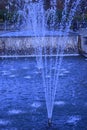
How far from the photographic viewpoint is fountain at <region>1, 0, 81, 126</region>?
982cm

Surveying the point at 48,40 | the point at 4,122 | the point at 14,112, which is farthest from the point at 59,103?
the point at 48,40

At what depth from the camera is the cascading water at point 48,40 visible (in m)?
9.82

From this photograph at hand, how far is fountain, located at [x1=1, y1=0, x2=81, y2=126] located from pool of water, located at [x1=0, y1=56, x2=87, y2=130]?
15cm

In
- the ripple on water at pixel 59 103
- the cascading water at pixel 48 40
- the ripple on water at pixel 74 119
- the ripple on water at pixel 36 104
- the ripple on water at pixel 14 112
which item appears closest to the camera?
the ripple on water at pixel 74 119

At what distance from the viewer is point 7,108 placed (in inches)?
302

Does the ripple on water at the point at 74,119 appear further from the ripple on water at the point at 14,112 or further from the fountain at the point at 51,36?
the ripple on water at the point at 14,112

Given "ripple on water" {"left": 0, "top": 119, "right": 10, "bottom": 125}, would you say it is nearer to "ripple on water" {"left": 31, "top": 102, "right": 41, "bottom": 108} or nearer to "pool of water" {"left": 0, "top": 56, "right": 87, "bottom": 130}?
"pool of water" {"left": 0, "top": 56, "right": 87, "bottom": 130}

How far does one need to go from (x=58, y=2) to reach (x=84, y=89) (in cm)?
1892

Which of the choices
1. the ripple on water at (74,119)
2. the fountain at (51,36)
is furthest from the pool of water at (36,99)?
the fountain at (51,36)

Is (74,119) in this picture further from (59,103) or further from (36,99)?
(36,99)

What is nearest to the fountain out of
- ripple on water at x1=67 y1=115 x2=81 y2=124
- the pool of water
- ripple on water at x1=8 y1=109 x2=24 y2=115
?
the pool of water

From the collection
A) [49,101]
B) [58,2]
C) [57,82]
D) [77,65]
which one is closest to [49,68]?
[77,65]

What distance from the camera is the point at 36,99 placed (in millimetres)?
8258

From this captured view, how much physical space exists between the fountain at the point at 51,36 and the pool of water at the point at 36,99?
5.8 inches
